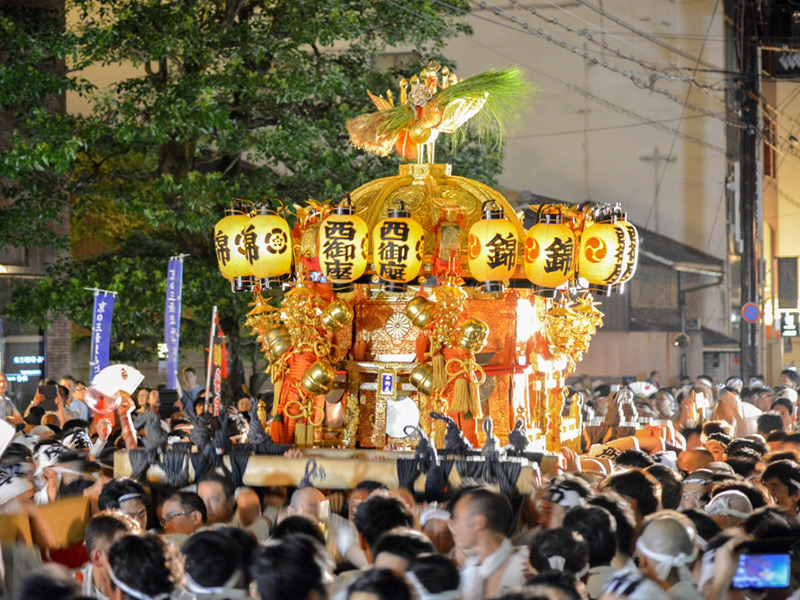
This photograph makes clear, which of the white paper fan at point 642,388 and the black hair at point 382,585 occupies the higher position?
the white paper fan at point 642,388

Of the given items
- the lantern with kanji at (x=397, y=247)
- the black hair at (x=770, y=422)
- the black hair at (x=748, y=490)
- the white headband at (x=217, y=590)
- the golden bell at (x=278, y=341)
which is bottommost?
the white headband at (x=217, y=590)

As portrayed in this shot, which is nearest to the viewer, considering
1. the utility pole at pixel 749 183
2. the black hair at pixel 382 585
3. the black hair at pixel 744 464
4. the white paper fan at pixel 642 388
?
the black hair at pixel 382 585

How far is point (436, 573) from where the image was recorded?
3654 mm

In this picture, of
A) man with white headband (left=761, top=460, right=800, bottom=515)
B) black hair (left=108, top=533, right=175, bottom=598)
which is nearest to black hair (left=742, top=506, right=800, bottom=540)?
man with white headband (left=761, top=460, right=800, bottom=515)

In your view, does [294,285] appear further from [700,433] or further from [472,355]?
[700,433]

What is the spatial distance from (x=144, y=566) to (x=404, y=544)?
41.9 inches

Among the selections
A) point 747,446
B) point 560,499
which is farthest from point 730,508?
point 747,446

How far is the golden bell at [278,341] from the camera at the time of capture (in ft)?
29.8

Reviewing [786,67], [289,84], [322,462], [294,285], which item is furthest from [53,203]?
[786,67]

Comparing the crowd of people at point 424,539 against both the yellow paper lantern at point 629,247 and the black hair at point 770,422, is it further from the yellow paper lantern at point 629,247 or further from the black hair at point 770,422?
the black hair at point 770,422

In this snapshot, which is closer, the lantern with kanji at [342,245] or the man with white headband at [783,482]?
the man with white headband at [783,482]

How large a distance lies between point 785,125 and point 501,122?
2204 cm

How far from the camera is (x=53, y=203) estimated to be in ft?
47.4

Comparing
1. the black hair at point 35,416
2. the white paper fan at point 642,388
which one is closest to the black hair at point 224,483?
the black hair at point 35,416
